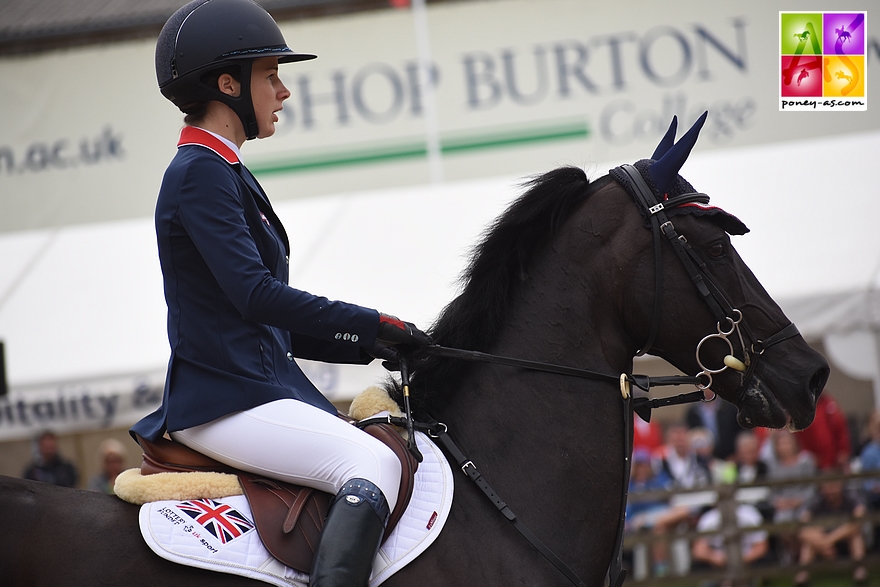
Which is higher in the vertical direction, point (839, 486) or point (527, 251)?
point (527, 251)

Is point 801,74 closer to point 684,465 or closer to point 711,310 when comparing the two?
point 711,310

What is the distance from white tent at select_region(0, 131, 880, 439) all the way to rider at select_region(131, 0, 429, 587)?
4.26 meters

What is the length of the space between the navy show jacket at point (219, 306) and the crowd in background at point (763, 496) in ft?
21.3

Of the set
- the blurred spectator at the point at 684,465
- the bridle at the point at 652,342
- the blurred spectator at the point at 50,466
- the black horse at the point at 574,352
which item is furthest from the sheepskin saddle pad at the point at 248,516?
the blurred spectator at the point at 684,465

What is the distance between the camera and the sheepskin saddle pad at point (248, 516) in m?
2.25

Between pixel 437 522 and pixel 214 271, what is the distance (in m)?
0.95

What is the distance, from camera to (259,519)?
7.54ft

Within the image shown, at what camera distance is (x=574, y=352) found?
8.87 feet

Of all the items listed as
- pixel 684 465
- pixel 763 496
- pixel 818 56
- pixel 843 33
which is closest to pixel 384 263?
pixel 684 465

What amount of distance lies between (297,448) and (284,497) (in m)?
0.16

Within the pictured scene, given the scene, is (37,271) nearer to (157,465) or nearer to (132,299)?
(132,299)

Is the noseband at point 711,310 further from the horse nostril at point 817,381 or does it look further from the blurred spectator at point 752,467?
the blurred spectator at point 752,467

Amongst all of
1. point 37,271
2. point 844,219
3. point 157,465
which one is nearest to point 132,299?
point 37,271

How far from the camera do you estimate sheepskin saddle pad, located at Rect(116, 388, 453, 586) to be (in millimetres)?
2252
